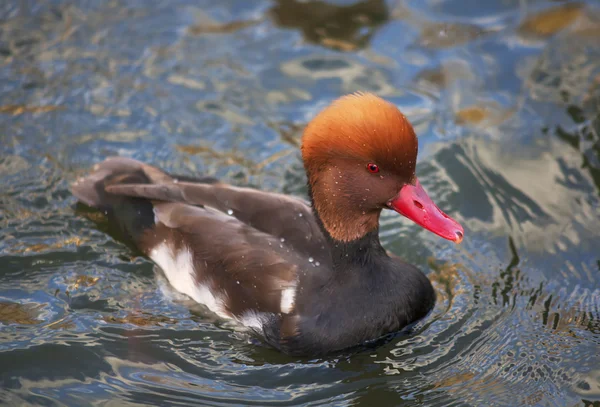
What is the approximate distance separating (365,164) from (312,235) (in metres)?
0.88

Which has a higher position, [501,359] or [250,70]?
[250,70]

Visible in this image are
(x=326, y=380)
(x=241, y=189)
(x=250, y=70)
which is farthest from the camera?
(x=250, y=70)

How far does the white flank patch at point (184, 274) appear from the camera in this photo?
5.53m

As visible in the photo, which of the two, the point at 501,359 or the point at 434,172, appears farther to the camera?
the point at 434,172

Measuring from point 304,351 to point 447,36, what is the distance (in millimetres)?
4735

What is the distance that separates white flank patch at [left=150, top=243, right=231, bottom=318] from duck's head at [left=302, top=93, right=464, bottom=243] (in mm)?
1130

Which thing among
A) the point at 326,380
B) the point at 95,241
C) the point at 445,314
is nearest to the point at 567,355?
the point at 445,314

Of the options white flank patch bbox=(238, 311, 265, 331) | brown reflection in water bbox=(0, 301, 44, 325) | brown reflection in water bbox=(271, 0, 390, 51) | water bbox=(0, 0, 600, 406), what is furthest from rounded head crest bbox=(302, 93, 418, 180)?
brown reflection in water bbox=(271, 0, 390, 51)

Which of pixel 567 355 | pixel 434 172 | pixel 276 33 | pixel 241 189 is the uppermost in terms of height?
pixel 276 33

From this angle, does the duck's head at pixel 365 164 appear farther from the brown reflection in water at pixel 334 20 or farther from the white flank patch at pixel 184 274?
the brown reflection in water at pixel 334 20

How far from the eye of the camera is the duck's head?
4.56m

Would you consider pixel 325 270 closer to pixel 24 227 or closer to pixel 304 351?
pixel 304 351

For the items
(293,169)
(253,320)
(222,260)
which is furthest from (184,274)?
(293,169)

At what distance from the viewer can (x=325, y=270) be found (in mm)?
5215
